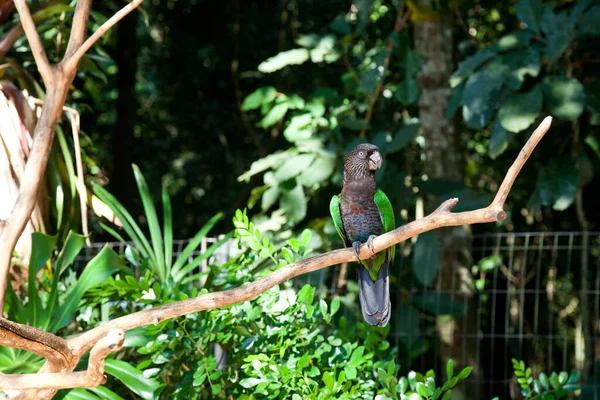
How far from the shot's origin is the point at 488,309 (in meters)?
5.64

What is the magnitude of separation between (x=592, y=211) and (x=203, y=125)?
325 cm

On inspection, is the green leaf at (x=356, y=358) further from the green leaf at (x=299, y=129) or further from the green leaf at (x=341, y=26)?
the green leaf at (x=341, y=26)

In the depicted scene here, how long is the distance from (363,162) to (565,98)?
4.21ft

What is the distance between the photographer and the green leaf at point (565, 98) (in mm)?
3607

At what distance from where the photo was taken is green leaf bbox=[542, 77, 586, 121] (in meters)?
3.61

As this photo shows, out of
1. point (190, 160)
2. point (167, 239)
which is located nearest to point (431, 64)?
point (167, 239)

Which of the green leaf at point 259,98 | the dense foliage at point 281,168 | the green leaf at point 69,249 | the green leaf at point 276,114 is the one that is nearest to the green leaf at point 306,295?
the dense foliage at point 281,168

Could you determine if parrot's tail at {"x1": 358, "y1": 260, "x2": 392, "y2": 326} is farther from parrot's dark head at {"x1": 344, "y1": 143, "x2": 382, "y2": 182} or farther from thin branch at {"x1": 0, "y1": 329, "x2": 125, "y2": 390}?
thin branch at {"x1": 0, "y1": 329, "x2": 125, "y2": 390}

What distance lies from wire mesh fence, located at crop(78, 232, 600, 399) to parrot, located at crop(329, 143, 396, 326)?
0.72m

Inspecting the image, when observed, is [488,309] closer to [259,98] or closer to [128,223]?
[259,98]

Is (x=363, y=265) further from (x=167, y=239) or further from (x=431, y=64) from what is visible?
(x=431, y=64)

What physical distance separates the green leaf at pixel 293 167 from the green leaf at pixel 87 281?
1324 millimetres

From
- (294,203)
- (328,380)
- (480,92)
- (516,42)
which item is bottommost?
(328,380)

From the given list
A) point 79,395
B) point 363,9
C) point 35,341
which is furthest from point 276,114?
point 35,341
